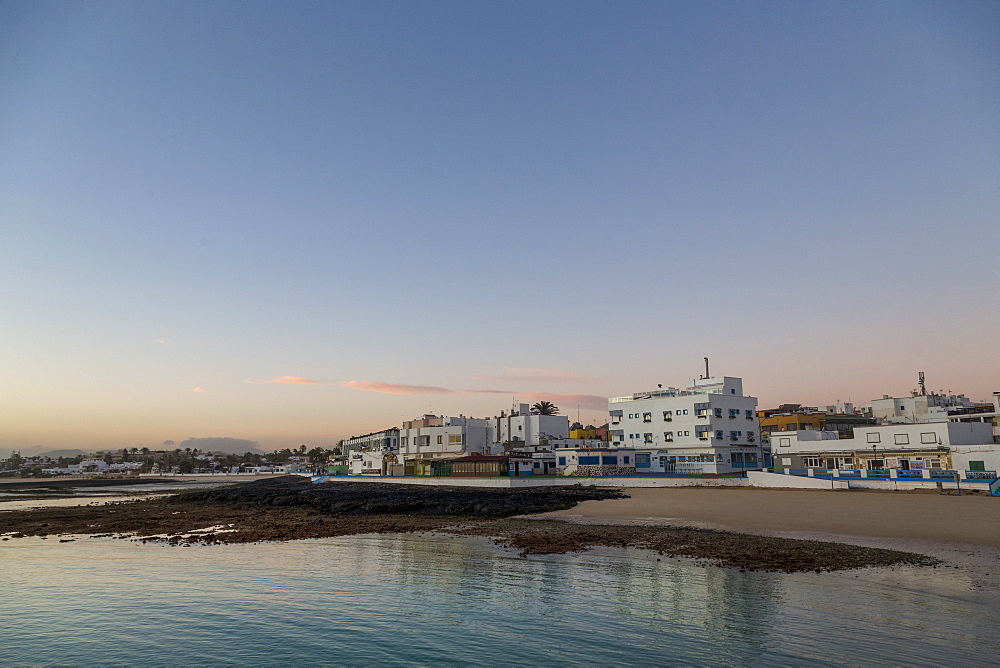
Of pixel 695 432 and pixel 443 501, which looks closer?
pixel 443 501

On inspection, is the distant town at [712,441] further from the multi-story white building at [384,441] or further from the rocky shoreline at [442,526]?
the rocky shoreline at [442,526]

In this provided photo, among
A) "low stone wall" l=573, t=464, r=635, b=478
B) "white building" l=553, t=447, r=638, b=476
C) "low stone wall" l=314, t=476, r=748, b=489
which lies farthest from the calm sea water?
"white building" l=553, t=447, r=638, b=476

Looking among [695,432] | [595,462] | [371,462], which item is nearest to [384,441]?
[371,462]

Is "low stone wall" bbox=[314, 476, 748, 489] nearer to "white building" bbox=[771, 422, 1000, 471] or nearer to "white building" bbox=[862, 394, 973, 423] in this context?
"white building" bbox=[771, 422, 1000, 471]

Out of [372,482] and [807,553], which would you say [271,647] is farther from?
[372,482]

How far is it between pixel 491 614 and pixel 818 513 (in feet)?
112

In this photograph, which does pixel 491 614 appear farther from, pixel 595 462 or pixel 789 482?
pixel 595 462

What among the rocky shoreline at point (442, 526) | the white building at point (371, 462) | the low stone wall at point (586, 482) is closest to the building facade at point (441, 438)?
the white building at point (371, 462)

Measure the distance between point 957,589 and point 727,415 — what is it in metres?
79.2

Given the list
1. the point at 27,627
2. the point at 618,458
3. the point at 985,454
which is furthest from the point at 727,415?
the point at 27,627

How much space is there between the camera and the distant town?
69.3m

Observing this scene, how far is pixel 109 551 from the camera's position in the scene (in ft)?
123

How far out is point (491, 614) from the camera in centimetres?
2094

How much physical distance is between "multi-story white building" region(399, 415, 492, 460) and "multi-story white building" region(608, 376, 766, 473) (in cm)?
2895
